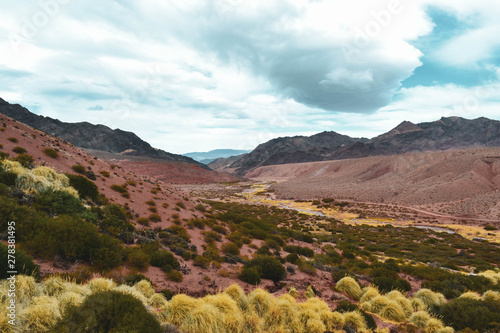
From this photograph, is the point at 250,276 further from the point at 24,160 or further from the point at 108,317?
the point at 24,160

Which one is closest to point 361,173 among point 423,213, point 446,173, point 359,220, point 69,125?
point 446,173

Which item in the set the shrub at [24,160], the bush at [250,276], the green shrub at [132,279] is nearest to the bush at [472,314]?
the bush at [250,276]

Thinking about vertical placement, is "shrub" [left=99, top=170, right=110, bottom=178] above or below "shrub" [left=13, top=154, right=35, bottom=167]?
below

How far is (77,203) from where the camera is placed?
1223 cm

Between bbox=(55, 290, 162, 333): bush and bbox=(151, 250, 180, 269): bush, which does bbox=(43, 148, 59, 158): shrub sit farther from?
bbox=(55, 290, 162, 333): bush

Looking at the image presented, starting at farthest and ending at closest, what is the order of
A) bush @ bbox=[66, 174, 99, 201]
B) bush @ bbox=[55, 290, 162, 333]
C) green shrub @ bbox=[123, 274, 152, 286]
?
bush @ bbox=[66, 174, 99, 201] → green shrub @ bbox=[123, 274, 152, 286] → bush @ bbox=[55, 290, 162, 333]

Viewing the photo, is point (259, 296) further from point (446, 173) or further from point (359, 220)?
point (446, 173)

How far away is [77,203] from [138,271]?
18.5 feet

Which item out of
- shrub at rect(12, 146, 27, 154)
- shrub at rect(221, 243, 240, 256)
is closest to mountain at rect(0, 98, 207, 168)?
shrub at rect(12, 146, 27, 154)

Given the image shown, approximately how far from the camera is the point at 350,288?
34.8 ft

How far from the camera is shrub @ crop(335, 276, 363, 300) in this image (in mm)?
10375

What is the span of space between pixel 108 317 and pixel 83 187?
46.9 feet

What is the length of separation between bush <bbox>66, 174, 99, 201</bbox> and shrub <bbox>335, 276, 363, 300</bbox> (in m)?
16.0

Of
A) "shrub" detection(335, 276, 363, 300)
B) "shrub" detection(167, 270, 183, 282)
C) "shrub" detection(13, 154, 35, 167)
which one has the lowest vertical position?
"shrub" detection(335, 276, 363, 300)
